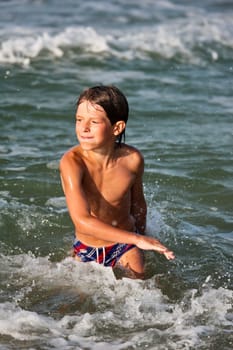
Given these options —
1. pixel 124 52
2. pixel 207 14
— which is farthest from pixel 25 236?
pixel 207 14

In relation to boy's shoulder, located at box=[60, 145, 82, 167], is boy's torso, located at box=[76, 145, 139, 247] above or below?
below

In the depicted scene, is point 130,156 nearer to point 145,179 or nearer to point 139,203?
point 139,203

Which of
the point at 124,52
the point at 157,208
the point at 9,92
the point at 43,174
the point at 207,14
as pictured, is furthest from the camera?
the point at 207,14

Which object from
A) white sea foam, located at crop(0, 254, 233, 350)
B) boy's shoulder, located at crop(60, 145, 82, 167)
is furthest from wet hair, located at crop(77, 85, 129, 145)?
white sea foam, located at crop(0, 254, 233, 350)

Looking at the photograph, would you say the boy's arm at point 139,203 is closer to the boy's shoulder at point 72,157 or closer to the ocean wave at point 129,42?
the boy's shoulder at point 72,157

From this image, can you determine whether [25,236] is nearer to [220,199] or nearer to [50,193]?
[50,193]

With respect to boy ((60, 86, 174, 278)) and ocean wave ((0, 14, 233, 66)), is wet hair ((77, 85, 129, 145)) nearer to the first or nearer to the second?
boy ((60, 86, 174, 278))

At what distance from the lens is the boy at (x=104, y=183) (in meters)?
5.04

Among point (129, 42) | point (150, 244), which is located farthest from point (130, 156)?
point (129, 42)

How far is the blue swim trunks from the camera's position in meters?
5.43

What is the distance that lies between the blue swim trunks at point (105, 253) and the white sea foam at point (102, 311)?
5 centimetres

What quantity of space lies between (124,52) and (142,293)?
7813 mm

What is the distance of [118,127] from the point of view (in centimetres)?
519

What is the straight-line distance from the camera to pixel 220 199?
695 cm
